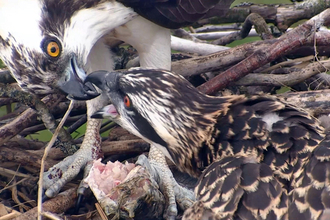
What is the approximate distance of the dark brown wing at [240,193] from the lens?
2.30 metres

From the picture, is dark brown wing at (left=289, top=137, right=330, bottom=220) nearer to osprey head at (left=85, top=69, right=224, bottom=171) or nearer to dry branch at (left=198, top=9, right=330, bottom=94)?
osprey head at (left=85, top=69, right=224, bottom=171)

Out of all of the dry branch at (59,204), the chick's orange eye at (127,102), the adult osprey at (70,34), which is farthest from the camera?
the adult osprey at (70,34)

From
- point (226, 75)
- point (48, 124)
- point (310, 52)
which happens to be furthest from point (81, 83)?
point (310, 52)

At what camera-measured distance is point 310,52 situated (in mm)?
4051

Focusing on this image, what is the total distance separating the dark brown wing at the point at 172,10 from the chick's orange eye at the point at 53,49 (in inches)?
21.6

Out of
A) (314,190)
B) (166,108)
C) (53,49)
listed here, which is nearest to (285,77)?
(166,108)

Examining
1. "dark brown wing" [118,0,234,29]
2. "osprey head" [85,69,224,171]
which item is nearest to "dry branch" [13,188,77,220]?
"osprey head" [85,69,224,171]

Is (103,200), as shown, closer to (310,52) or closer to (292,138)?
(292,138)

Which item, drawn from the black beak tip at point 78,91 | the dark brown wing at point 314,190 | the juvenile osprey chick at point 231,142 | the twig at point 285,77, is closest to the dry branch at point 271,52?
the twig at point 285,77

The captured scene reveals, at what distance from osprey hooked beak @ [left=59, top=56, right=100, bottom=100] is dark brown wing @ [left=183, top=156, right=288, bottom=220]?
38.7 inches

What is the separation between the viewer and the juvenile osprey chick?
232 cm

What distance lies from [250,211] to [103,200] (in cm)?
92

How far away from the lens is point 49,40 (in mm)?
3084

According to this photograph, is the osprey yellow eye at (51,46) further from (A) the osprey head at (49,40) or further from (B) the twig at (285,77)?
(B) the twig at (285,77)
